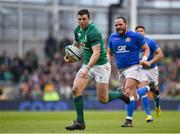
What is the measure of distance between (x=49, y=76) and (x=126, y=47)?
16225 mm

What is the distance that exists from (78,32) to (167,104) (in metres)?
16.4

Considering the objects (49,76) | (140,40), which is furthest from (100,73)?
(49,76)

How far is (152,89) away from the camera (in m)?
19.4

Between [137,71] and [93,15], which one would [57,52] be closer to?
[93,15]

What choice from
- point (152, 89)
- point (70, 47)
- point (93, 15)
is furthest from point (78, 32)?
point (93, 15)

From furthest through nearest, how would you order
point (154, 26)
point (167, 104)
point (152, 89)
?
point (154, 26) → point (167, 104) → point (152, 89)

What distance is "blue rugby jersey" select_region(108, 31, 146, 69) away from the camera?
56.7ft

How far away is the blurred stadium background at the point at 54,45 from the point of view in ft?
105

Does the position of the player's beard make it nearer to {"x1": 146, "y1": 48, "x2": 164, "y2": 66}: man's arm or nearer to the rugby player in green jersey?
the rugby player in green jersey

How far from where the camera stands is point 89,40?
1516cm

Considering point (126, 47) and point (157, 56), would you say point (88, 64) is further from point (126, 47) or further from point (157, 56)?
point (157, 56)

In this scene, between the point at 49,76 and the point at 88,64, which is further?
the point at 49,76

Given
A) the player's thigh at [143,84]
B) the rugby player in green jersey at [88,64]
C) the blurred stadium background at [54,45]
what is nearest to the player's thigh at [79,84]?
the rugby player in green jersey at [88,64]

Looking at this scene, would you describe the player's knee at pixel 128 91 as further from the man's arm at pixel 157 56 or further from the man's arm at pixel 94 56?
the man's arm at pixel 94 56
